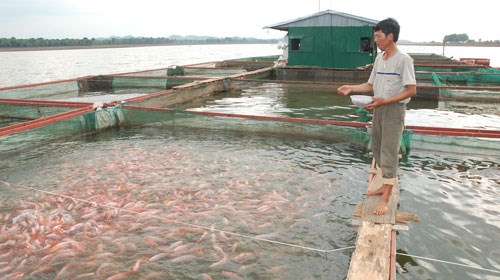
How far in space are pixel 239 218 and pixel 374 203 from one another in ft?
6.63

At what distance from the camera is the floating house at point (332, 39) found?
20000 mm

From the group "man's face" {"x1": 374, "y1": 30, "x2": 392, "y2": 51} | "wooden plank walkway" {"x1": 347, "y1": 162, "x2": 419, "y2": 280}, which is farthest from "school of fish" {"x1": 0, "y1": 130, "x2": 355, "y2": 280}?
"man's face" {"x1": 374, "y1": 30, "x2": 392, "y2": 51}

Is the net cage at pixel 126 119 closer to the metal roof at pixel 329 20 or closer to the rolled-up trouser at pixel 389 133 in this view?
the rolled-up trouser at pixel 389 133

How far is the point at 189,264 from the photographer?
450 cm

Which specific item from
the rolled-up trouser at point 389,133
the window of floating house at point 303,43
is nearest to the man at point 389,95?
the rolled-up trouser at point 389,133

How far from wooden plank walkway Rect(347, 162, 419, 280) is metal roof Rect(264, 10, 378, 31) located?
667 inches

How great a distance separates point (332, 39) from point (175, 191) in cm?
1646

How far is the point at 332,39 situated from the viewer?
20.5 m

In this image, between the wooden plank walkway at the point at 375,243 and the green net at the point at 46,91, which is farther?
the green net at the point at 46,91

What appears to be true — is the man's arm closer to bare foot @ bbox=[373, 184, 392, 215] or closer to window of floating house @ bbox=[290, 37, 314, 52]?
bare foot @ bbox=[373, 184, 392, 215]

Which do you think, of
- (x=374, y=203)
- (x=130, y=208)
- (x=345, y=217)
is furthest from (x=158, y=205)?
(x=374, y=203)

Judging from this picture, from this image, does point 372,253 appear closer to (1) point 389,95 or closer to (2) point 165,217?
(1) point 389,95

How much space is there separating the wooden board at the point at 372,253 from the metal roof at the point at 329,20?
1767 cm

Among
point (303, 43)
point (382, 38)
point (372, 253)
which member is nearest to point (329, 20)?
point (303, 43)
